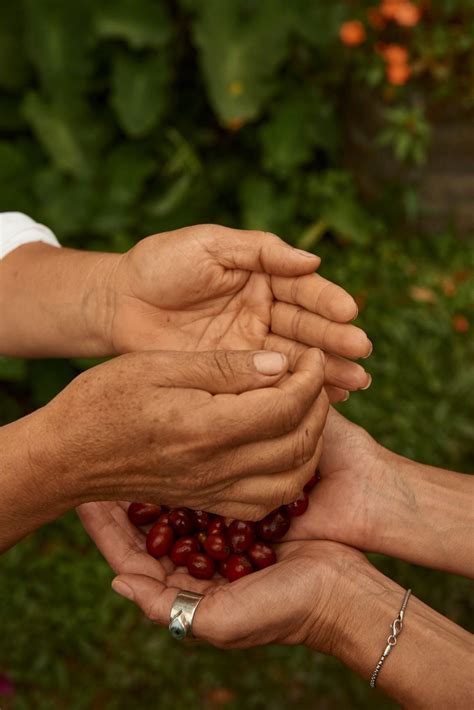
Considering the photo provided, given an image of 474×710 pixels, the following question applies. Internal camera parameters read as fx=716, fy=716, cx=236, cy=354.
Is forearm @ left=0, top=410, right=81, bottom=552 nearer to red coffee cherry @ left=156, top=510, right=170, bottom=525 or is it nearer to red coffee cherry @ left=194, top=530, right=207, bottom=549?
red coffee cherry @ left=156, top=510, right=170, bottom=525

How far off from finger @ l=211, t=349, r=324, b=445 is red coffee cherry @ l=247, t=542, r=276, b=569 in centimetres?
46

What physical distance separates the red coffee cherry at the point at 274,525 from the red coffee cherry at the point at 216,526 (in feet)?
0.43

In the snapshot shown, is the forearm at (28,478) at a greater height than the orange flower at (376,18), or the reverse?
the orange flower at (376,18)

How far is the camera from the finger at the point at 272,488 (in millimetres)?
1972

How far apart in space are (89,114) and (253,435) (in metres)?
3.13

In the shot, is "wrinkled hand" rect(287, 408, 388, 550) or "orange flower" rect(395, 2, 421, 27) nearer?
"wrinkled hand" rect(287, 408, 388, 550)

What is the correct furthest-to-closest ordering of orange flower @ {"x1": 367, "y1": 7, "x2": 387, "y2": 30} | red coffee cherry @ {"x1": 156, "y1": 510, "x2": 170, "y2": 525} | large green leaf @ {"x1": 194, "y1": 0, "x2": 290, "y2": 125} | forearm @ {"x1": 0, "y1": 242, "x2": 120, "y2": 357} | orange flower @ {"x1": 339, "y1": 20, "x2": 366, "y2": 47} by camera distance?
1. orange flower @ {"x1": 367, "y1": 7, "x2": 387, "y2": 30}
2. orange flower @ {"x1": 339, "y1": 20, "x2": 366, "y2": 47}
3. large green leaf @ {"x1": 194, "y1": 0, "x2": 290, "y2": 125}
4. forearm @ {"x1": 0, "y1": 242, "x2": 120, "y2": 357}
5. red coffee cherry @ {"x1": 156, "y1": 510, "x2": 170, "y2": 525}

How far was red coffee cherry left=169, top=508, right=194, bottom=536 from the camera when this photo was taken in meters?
2.23

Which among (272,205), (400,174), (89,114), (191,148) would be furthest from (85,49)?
(400,174)

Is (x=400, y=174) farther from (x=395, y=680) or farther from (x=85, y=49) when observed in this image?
(x=395, y=680)

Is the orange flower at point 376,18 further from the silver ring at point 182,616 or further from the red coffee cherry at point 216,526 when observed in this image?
the silver ring at point 182,616

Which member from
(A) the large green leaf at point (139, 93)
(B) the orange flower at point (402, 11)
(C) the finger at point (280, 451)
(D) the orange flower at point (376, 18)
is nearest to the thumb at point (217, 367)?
(C) the finger at point (280, 451)

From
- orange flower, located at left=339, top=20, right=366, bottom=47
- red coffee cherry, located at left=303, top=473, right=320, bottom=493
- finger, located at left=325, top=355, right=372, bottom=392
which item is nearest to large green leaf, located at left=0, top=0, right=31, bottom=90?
orange flower, located at left=339, top=20, right=366, bottom=47

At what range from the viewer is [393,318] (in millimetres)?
4211
